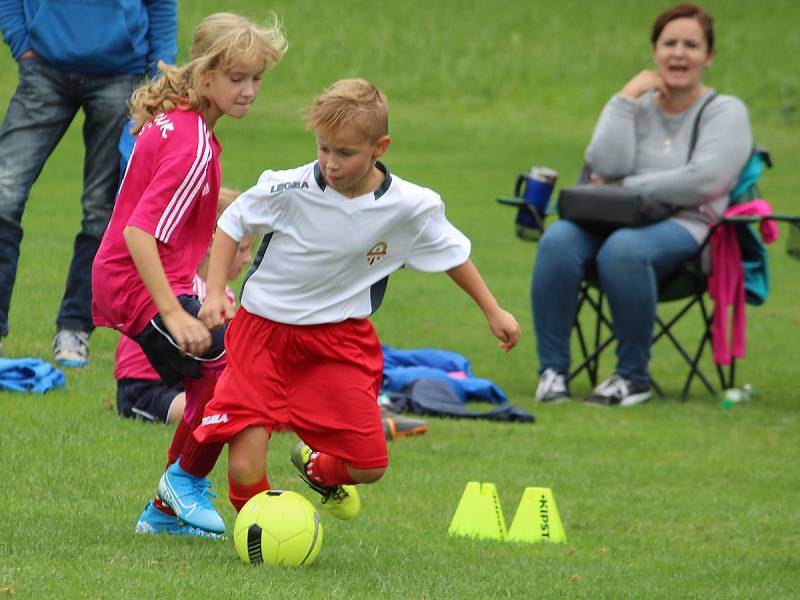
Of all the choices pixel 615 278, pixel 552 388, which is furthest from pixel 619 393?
pixel 615 278

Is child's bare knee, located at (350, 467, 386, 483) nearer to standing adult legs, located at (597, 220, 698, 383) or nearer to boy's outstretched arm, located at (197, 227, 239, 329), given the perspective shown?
boy's outstretched arm, located at (197, 227, 239, 329)

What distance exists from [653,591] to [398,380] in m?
3.78

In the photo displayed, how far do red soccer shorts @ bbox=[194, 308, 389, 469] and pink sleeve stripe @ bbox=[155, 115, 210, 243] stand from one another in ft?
1.21

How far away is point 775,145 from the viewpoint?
27109 millimetres

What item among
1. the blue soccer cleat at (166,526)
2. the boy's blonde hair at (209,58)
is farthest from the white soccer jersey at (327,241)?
the blue soccer cleat at (166,526)

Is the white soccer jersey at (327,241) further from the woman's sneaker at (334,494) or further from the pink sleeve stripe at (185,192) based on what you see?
the woman's sneaker at (334,494)

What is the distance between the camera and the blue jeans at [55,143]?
7852 mm

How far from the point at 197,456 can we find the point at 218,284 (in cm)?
71

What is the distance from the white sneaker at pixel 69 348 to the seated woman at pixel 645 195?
263cm

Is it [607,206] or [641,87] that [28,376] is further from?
[641,87]

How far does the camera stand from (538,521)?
588 cm

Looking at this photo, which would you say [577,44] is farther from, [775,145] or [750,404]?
[750,404]

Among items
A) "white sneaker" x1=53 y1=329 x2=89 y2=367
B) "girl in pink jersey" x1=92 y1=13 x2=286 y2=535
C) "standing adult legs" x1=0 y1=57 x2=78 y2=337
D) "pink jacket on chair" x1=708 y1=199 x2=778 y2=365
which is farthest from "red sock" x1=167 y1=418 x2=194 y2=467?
"pink jacket on chair" x1=708 y1=199 x2=778 y2=365

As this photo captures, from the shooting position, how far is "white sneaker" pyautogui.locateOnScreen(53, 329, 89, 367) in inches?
327
